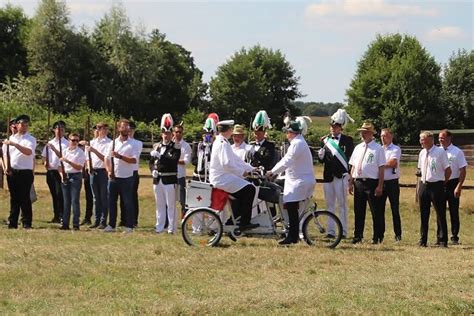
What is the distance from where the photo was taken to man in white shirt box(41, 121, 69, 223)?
50.1ft

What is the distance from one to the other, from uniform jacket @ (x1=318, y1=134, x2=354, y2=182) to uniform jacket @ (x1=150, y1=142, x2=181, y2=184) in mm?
2520

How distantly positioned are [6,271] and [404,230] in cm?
932

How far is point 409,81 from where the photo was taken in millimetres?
65562

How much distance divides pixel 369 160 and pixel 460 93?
5814cm

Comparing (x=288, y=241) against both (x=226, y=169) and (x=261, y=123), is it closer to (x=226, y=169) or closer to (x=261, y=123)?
(x=226, y=169)

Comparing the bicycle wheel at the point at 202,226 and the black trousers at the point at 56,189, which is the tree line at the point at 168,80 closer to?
the black trousers at the point at 56,189

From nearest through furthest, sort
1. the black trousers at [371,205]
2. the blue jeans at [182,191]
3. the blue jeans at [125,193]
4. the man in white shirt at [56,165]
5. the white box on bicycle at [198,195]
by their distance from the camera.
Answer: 1. the white box on bicycle at [198,195]
2. the black trousers at [371,205]
3. the blue jeans at [125,193]
4. the blue jeans at [182,191]
5. the man in white shirt at [56,165]

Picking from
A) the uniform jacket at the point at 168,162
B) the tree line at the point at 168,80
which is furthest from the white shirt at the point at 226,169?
the tree line at the point at 168,80

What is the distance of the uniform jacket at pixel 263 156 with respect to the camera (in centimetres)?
1323

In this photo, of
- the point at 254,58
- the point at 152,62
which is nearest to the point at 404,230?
the point at 152,62

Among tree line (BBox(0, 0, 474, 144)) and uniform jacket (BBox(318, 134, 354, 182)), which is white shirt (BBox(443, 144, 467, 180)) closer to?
uniform jacket (BBox(318, 134, 354, 182))

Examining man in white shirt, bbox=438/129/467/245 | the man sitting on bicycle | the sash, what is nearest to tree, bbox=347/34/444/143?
man in white shirt, bbox=438/129/467/245

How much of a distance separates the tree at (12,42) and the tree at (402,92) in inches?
1126

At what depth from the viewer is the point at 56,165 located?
15734 millimetres
